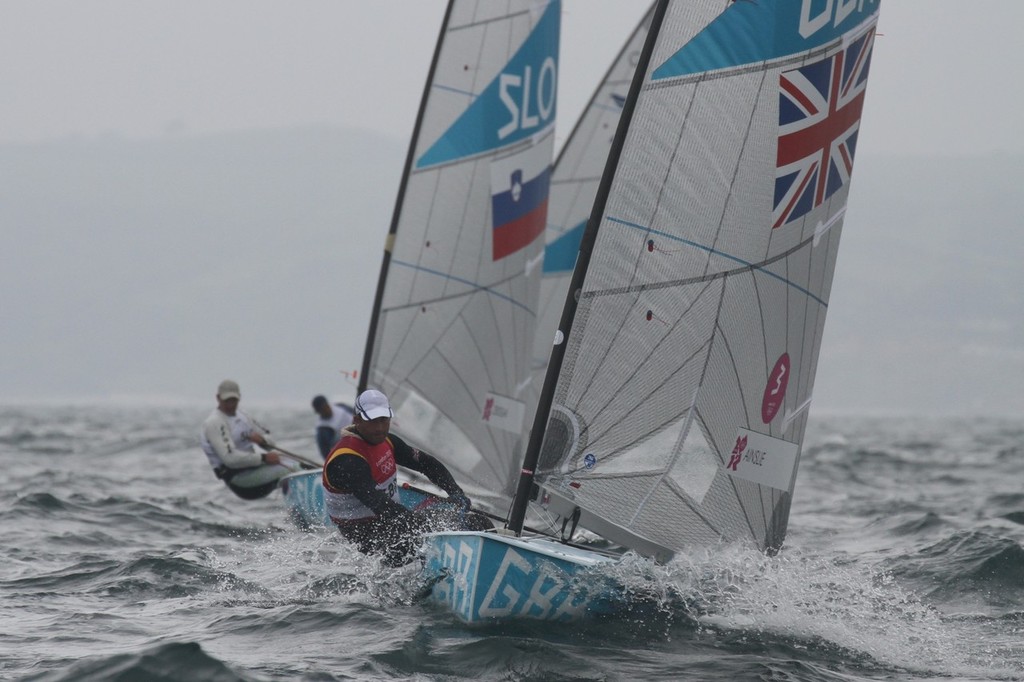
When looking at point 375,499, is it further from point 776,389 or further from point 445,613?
point 776,389

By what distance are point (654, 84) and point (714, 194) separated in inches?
25.2

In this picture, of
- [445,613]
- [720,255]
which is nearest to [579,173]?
[720,255]

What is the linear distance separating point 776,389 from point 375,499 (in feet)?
7.32

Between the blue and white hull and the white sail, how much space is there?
8.05 meters

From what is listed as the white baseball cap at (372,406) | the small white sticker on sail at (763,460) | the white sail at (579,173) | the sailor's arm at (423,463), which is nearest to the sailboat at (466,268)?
the white sail at (579,173)

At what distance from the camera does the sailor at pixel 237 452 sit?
10156 mm

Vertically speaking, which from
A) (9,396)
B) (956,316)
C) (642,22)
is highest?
(956,316)

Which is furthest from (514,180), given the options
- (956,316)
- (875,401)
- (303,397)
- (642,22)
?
(956,316)

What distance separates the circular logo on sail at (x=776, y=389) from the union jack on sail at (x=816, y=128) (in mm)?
769

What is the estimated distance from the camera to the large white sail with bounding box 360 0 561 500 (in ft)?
35.3

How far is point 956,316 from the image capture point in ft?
643

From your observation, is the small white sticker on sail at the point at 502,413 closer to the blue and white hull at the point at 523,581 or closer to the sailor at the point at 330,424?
the sailor at the point at 330,424

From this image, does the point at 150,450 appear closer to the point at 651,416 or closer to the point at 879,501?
the point at 879,501

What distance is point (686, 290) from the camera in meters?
6.44
